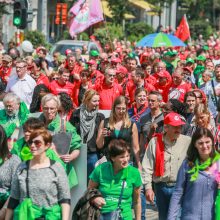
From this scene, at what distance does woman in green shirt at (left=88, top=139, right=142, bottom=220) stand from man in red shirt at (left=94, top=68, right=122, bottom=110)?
6066 mm

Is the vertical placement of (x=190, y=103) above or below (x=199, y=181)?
above

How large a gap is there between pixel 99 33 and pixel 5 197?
104 ft

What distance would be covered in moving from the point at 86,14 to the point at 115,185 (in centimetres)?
1928

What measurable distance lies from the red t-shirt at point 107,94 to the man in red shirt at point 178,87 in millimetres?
883

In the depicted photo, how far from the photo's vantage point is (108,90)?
13.9 m

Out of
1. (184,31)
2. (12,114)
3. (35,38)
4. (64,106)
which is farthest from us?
(35,38)

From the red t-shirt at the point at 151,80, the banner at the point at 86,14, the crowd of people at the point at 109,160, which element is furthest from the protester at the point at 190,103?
the banner at the point at 86,14

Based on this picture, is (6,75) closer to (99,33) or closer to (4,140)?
(4,140)

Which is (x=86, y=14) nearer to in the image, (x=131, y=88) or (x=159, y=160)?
(x=131, y=88)

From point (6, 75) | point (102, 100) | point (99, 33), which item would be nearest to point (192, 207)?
point (102, 100)

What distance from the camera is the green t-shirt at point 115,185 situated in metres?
7.45

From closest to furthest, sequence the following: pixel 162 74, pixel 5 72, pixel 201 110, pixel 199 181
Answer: pixel 199 181 < pixel 201 110 < pixel 162 74 < pixel 5 72

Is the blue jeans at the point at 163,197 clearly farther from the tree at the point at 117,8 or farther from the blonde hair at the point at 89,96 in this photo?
the tree at the point at 117,8

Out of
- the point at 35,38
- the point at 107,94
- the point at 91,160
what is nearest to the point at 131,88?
the point at 107,94
